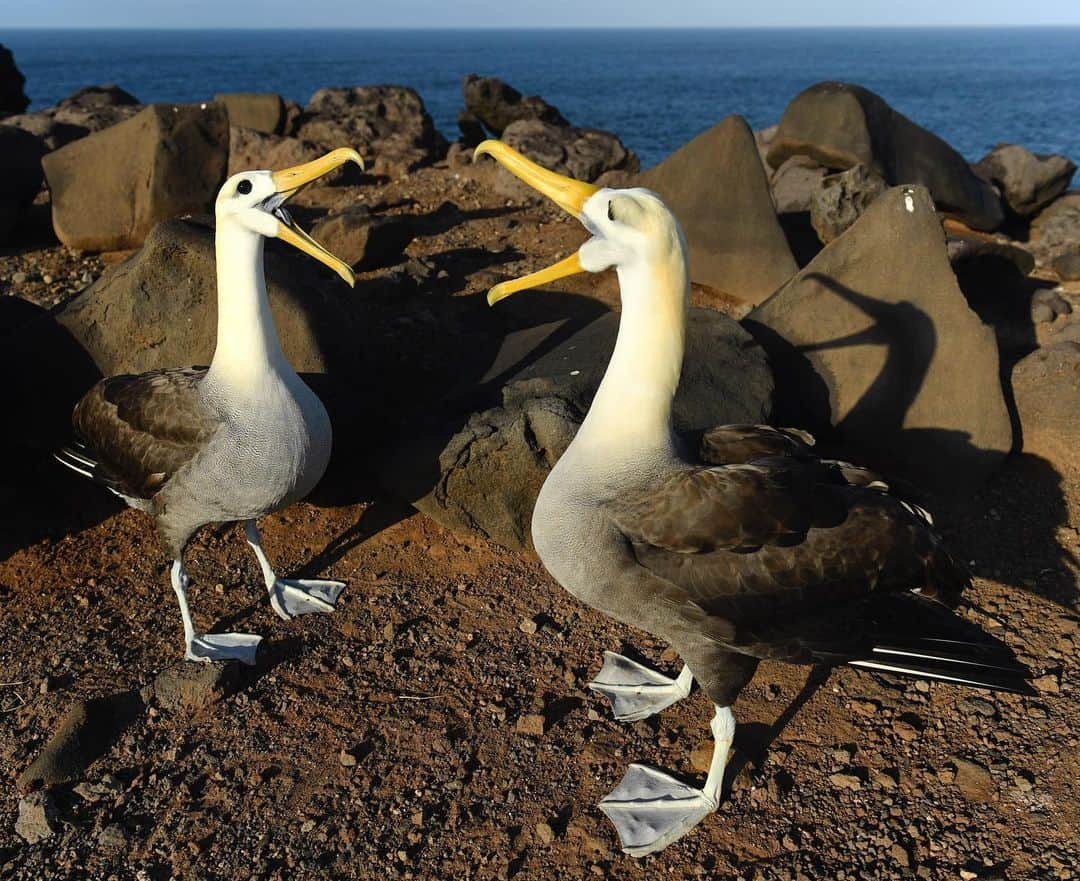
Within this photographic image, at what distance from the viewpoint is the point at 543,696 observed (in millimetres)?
3875

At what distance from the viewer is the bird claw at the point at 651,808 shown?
3166mm

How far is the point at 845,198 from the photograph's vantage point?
8305 millimetres

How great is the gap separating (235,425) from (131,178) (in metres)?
5.65

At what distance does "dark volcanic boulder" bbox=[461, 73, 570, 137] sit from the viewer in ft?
59.9

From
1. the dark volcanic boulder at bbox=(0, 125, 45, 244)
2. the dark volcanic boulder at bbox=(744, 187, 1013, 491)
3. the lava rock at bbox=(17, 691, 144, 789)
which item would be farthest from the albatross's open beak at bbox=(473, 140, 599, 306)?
the dark volcanic boulder at bbox=(0, 125, 45, 244)

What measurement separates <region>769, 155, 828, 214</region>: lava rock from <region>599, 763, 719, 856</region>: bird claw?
25.4ft

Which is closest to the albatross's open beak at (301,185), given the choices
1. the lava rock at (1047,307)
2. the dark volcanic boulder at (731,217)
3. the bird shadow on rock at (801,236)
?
the dark volcanic boulder at (731,217)

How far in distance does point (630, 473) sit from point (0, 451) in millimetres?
3798

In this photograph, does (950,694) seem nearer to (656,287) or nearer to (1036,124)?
(656,287)

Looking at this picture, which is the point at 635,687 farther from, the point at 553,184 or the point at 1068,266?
the point at 1068,266

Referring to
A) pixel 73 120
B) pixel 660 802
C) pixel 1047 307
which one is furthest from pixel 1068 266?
pixel 73 120

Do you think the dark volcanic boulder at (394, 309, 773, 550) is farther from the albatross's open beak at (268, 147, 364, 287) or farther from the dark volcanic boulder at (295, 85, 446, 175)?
the dark volcanic boulder at (295, 85, 446, 175)

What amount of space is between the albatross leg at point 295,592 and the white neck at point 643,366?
1722mm

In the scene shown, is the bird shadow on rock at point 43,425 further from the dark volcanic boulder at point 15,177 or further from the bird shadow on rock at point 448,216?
the dark volcanic boulder at point 15,177
